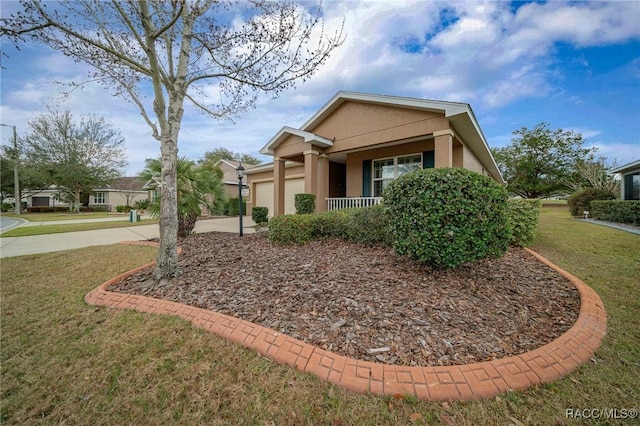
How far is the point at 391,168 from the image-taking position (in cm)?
1005

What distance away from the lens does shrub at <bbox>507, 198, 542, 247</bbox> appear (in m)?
5.90

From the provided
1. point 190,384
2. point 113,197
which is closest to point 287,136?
point 190,384

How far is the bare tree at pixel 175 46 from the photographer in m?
3.63

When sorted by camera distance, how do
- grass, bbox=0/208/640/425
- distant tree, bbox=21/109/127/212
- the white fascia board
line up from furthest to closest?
distant tree, bbox=21/109/127/212 < the white fascia board < grass, bbox=0/208/640/425

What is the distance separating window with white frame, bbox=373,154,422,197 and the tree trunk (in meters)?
7.62

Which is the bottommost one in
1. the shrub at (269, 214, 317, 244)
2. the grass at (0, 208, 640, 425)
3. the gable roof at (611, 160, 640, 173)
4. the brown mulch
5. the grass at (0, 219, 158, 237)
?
the grass at (0, 208, 640, 425)

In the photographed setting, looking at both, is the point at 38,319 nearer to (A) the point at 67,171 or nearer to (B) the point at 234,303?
(B) the point at 234,303

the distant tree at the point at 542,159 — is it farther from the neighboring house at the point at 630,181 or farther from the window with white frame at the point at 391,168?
the window with white frame at the point at 391,168

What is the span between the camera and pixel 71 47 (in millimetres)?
3676

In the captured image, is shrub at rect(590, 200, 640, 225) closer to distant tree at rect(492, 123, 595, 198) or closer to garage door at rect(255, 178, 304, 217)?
garage door at rect(255, 178, 304, 217)

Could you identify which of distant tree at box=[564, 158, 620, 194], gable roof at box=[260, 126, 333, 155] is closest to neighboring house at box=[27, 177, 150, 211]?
gable roof at box=[260, 126, 333, 155]

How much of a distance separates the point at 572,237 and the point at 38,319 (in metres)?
12.6

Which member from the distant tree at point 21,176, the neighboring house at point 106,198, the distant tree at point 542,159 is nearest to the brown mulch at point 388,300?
the distant tree at point 21,176

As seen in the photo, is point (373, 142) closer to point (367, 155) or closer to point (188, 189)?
point (367, 155)
